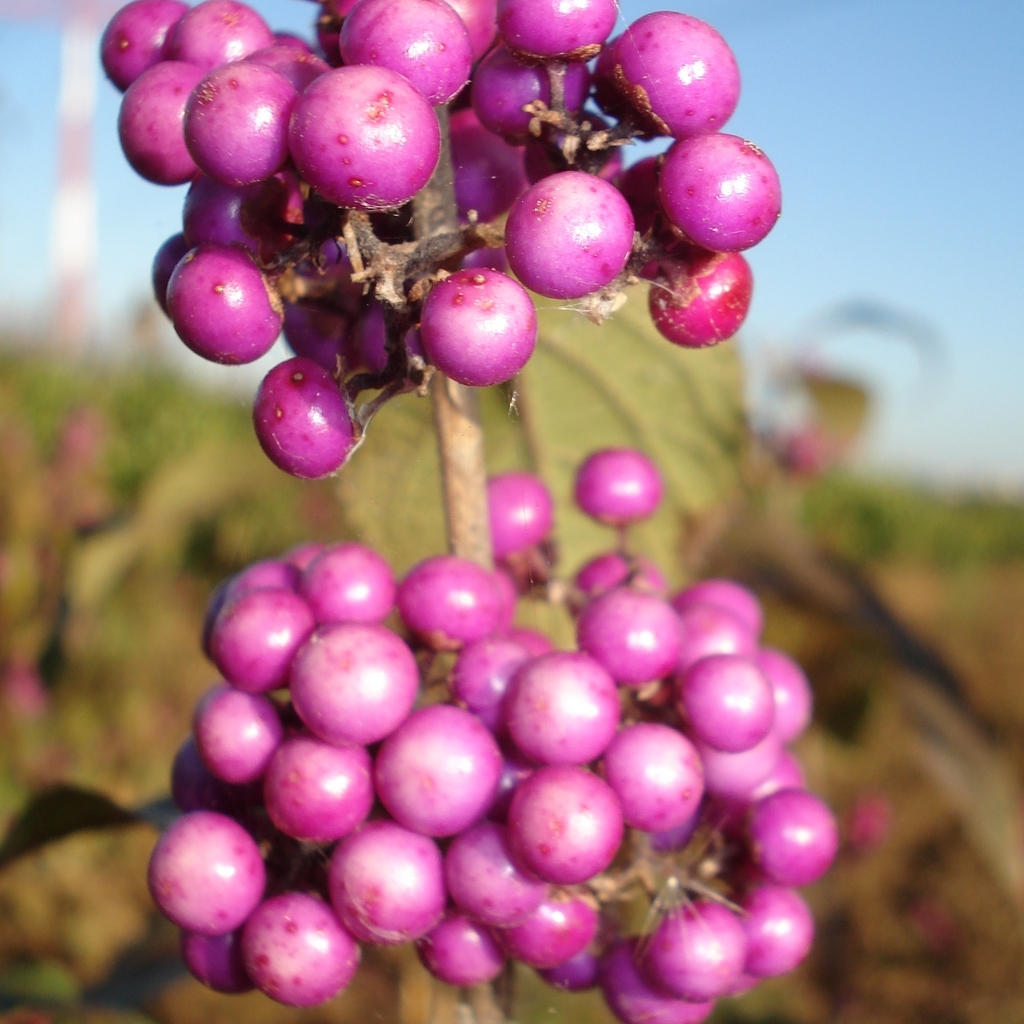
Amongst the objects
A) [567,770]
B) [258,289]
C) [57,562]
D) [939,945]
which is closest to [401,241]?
[258,289]

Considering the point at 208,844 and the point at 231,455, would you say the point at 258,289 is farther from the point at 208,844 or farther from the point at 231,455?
the point at 231,455

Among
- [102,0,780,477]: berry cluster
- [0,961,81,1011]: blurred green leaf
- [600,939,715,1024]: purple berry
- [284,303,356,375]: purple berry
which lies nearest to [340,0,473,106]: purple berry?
[102,0,780,477]: berry cluster

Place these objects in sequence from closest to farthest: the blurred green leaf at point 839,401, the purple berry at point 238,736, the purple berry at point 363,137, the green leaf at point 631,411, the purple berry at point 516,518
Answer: the purple berry at point 363,137, the purple berry at point 238,736, the purple berry at point 516,518, the green leaf at point 631,411, the blurred green leaf at point 839,401

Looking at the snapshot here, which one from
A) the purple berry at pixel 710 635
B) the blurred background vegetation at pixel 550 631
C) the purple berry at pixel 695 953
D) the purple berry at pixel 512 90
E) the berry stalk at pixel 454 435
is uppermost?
the purple berry at pixel 512 90

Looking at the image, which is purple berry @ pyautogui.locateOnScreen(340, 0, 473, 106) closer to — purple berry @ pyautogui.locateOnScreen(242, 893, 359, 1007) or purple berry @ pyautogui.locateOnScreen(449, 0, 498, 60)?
purple berry @ pyautogui.locateOnScreen(449, 0, 498, 60)

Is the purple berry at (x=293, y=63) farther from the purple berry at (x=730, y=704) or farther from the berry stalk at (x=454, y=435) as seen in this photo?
the purple berry at (x=730, y=704)

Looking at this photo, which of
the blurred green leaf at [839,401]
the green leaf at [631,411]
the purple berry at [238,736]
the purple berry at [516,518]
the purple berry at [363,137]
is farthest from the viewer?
the blurred green leaf at [839,401]

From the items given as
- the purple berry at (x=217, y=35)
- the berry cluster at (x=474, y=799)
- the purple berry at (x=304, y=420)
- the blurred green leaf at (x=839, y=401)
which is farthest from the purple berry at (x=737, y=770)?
the blurred green leaf at (x=839, y=401)
